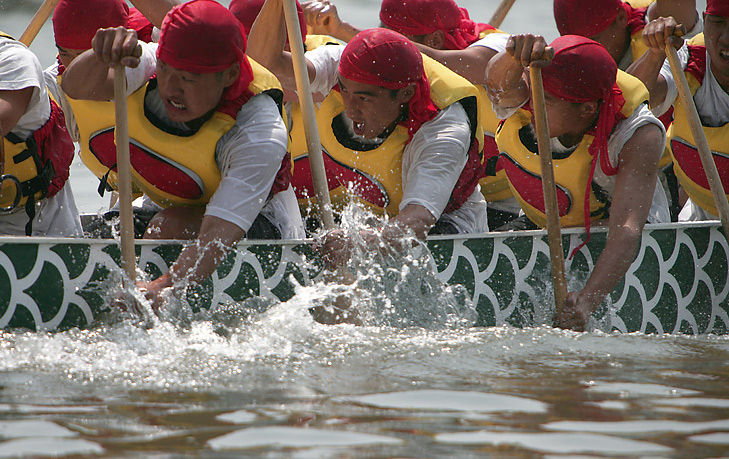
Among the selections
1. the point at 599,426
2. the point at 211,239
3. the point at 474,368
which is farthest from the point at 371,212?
the point at 599,426

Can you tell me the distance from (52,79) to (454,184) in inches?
79.1

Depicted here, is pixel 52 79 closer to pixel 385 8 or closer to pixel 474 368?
pixel 385 8

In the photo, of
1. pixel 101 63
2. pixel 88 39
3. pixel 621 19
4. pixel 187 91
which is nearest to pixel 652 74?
pixel 621 19

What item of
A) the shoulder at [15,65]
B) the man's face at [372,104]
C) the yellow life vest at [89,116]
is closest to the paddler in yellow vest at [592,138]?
the man's face at [372,104]

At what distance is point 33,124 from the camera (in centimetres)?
372

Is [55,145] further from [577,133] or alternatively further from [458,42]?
[458,42]

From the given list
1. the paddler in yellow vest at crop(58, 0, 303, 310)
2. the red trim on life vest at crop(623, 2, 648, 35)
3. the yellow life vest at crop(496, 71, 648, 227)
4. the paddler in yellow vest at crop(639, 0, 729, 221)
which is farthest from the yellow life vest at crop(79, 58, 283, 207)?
the red trim on life vest at crop(623, 2, 648, 35)

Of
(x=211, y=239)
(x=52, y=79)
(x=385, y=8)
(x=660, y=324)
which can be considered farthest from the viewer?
(x=385, y=8)

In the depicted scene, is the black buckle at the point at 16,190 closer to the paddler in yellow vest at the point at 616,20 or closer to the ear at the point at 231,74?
the ear at the point at 231,74

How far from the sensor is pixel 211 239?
3.34m

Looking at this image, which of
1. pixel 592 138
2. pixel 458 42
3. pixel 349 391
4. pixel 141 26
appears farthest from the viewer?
pixel 458 42

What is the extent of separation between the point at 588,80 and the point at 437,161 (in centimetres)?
68

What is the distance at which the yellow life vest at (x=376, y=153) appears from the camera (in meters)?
4.01

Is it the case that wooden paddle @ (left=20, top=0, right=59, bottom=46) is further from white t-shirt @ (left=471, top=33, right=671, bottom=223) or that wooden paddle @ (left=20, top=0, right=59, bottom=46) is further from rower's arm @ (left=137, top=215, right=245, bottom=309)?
white t-shirt @ (left=471, top=33, right=671, bottom=223)
